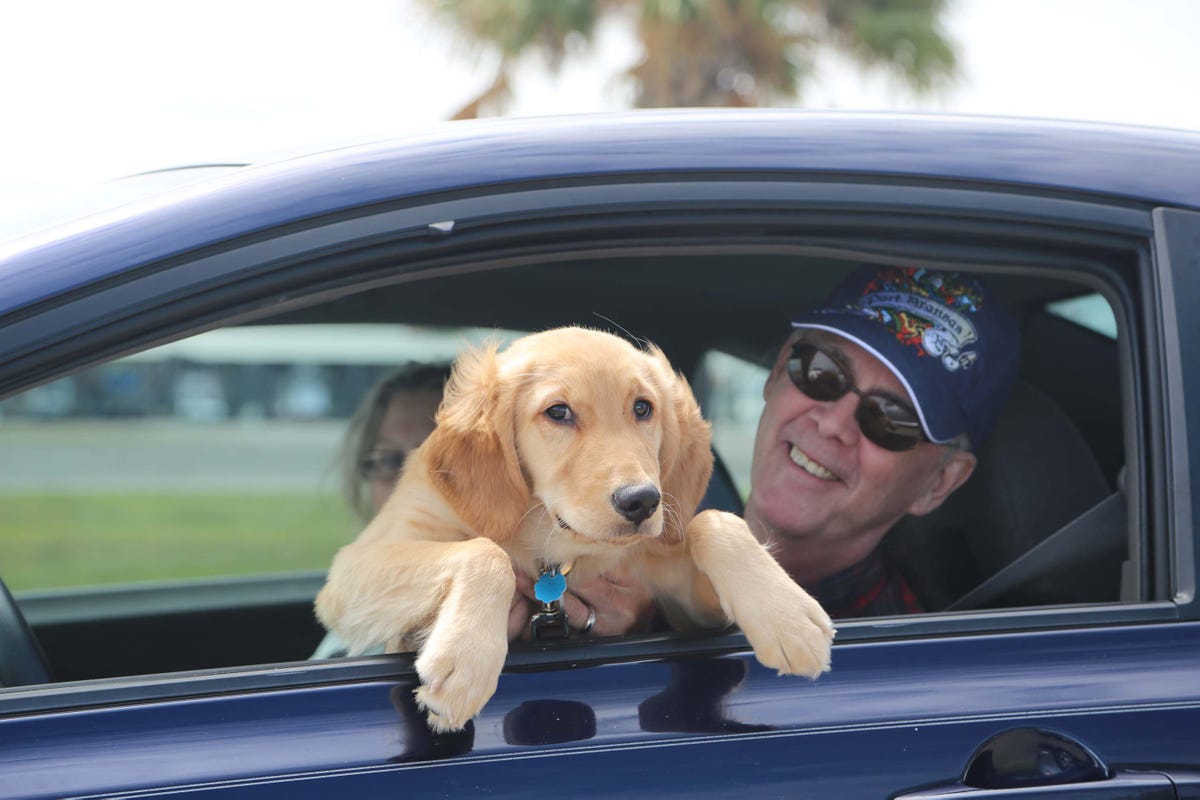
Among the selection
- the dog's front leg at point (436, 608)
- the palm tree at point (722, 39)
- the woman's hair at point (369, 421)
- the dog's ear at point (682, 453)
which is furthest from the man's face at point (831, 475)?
the palm tree at point (722, 39)

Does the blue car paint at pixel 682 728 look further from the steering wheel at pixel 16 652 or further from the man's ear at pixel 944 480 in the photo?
the man's ear at pixel 944 480

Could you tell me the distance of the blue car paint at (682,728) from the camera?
137 cm

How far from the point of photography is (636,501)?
175 cm

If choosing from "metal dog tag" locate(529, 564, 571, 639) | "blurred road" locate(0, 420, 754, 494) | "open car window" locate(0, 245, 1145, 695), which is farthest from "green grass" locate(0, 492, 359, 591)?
"metal dog tag" locate(529, 564, 571, 639)

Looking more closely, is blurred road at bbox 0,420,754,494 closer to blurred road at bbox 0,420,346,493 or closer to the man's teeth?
blurred road at bbox 0,420,346,493

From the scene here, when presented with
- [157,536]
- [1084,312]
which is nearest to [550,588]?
[1084,312]

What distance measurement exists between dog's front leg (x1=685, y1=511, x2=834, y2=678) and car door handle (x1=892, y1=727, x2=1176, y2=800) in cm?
22

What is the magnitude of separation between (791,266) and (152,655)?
2.22 metres

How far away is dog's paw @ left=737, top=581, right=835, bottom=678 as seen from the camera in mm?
1556

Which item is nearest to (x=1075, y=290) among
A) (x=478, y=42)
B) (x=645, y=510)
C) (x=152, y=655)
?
(x=645, y=510)

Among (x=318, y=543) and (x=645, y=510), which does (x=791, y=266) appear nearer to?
(x=645, y=510)

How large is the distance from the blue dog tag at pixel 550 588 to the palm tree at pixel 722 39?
15426 mm

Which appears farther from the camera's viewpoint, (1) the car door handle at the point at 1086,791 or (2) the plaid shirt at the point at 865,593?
(2) the plaid shirt at the point at 865,593

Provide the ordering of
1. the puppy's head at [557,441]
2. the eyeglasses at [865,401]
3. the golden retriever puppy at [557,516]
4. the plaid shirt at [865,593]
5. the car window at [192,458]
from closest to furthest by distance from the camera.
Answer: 1. the golden retriever puppy at [557,516]
2. the puppy's head at [557,441]
3. the plaid shirt at [865,593]
4. the eyeglasses at [865,401]
5. the car window at [192,458]
